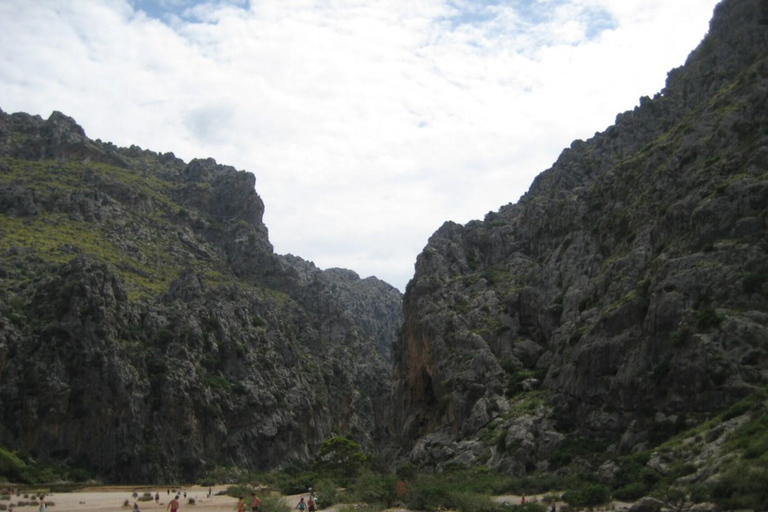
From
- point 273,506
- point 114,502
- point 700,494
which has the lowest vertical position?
point 114,502

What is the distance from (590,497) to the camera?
1578 inches

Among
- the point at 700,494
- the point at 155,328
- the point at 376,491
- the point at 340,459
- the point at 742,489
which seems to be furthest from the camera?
the point at 155,328

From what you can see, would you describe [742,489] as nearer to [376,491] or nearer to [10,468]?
[376,491]

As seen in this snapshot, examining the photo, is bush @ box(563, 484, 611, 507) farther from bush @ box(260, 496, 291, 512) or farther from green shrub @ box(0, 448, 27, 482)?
green shrub @ box(0, 448, 27, 482)

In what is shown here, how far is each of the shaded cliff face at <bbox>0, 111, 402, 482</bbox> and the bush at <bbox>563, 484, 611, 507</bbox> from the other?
67.1m

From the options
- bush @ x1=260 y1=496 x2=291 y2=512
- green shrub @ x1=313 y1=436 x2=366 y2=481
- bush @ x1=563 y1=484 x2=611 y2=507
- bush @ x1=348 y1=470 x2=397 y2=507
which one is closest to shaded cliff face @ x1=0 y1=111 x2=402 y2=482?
green shrub @ x1=313 y1=436 x2=366 y2=481

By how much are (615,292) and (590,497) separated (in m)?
28.0

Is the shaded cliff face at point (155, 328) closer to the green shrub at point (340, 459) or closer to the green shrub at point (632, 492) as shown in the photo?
the green shrub at point (340, 459)

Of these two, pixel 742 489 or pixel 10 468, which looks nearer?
pixel 742 489

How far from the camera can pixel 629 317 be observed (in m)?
57.6

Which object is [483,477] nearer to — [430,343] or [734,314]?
[734,314]

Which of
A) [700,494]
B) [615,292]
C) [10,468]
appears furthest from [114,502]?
[615,292]

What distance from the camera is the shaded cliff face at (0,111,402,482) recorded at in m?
92.4

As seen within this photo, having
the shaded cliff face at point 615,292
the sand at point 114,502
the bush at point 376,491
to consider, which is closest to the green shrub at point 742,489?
the shaded cliff face at point 615,292
